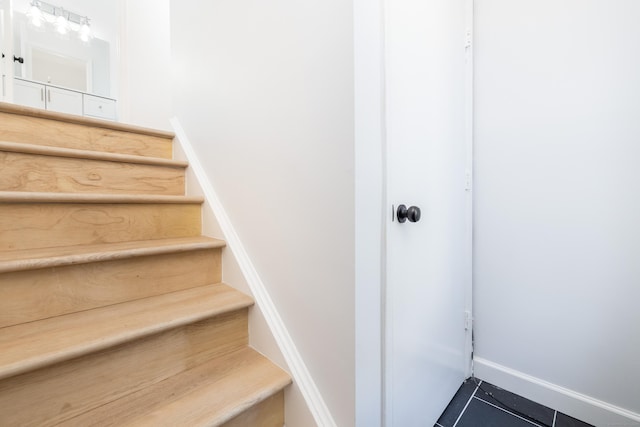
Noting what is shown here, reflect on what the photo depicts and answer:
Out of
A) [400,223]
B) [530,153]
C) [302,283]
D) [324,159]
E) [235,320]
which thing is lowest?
[235,320]

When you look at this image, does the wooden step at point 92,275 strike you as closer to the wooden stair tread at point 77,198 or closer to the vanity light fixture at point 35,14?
the wooden stair tread at point 77,198

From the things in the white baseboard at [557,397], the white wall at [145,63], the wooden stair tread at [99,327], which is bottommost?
the white baseboard at [557,397]

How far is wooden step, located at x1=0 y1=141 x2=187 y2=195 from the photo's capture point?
97 cm

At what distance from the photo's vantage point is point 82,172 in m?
1.11

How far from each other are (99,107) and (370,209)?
5169mm

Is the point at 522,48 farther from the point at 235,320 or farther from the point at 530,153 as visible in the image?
the point at 235,320

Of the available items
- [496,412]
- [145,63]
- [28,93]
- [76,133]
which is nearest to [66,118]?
[76,133]

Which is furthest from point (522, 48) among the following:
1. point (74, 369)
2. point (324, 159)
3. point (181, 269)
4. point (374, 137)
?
point (74, 369)

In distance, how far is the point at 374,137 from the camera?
2.59ft

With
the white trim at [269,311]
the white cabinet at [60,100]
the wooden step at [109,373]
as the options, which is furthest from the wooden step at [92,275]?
the white cabinet at [60,100]

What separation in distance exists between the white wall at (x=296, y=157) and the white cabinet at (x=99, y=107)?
4.08m

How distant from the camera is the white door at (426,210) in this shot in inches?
34.4

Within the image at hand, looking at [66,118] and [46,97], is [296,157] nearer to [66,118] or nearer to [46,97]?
[66,118]

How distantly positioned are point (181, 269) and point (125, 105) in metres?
2.39
